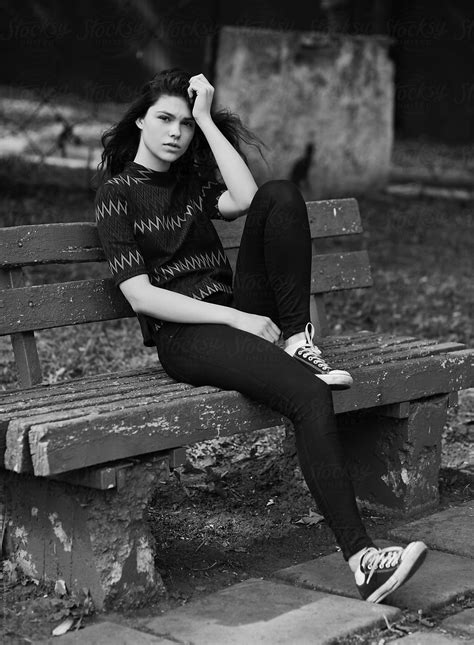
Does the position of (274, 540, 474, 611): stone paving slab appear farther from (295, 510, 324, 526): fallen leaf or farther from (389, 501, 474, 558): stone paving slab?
(295, 510, 324, 526): fallen leaf

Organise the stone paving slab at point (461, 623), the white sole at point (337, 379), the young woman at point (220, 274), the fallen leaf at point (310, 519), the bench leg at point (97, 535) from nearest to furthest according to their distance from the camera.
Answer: the stone paving slab at point (461, 623) < the bench leg at point (97, 535) < the young woman at point (220, 274) < the white sole at point (337, 379) < the fallen leaf at point (310, 519)

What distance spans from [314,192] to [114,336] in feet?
16.2

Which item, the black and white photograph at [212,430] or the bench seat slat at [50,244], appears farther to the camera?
the bench seat slat at [50,244]

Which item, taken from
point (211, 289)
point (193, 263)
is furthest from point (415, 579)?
point (193, 263)

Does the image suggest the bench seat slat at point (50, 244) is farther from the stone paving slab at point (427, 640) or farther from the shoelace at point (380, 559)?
the stone paving slab at point (427, 640)

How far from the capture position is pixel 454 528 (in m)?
3.90

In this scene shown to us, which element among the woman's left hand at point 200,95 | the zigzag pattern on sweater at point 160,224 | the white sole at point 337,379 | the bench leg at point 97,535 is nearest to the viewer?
the bench leg at point 97,535

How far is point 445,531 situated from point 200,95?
171cm

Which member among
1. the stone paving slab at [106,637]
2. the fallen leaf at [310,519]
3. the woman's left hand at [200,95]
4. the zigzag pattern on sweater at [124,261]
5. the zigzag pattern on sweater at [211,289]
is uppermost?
the woman's left hand at [200,95]

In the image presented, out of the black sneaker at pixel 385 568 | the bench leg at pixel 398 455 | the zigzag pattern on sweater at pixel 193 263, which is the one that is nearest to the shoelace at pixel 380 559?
the black sneaker at pixel 385 568

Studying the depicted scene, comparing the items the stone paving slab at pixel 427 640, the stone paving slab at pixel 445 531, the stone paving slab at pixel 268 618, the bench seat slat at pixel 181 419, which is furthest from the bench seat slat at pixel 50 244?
the stone paving slab at pixel 427 640

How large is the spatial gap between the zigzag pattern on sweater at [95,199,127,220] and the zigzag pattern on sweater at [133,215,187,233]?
0.24ft

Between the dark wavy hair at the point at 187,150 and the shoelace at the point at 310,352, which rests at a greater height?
the dark wavy hair at the point at 187,150

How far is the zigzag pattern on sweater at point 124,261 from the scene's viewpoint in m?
3.71
